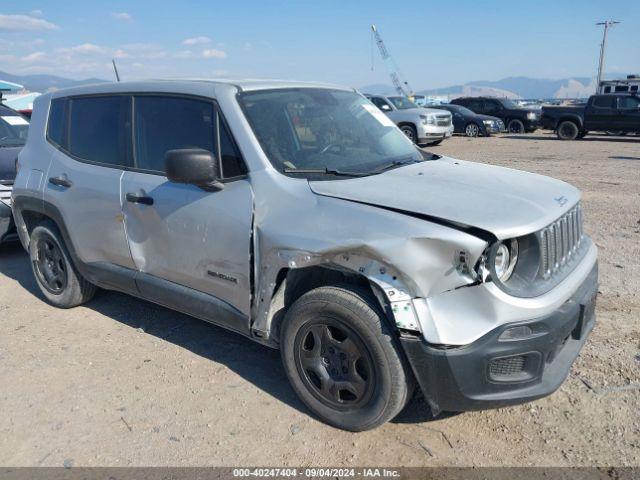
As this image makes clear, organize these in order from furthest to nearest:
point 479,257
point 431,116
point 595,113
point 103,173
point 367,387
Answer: point 595,113 < point 431,116 < point 103,173 < point 367,387 < point 479,257

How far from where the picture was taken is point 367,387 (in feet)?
9.24

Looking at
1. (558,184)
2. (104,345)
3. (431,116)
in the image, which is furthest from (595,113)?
(104,345)

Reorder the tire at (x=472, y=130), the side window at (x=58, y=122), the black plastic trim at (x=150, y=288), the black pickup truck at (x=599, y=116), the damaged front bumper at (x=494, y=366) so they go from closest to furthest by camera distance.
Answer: the damaged front bumper at (x=494, y=366), the black plastic trim at (x=150, y=288), the side window at (x=58, y=122), the black pickup truck at (x=599, y=116), the tire at (x=472, y=130)

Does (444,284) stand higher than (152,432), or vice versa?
Answer: (444,284)

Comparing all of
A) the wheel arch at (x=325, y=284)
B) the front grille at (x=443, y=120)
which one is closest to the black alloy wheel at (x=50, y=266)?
the wheel arch at (x=325, y=284)

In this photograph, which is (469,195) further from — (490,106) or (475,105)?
(475,105)

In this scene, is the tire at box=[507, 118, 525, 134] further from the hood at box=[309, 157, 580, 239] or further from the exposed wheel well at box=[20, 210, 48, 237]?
the exposed wheel well at box=[20, 210, 48, 237]

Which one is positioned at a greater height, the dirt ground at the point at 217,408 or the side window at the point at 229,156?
the side window at the point at 229,156

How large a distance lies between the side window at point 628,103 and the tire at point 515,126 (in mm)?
5617

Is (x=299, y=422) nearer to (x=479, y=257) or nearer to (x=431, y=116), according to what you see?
(x=479, y=257)

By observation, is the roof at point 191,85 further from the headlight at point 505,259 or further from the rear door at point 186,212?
the headlight at point 505,259

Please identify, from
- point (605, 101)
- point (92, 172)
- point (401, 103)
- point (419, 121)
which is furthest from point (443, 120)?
point (92, 172)

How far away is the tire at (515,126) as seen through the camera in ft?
83.0

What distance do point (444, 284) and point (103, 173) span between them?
2710 mm
